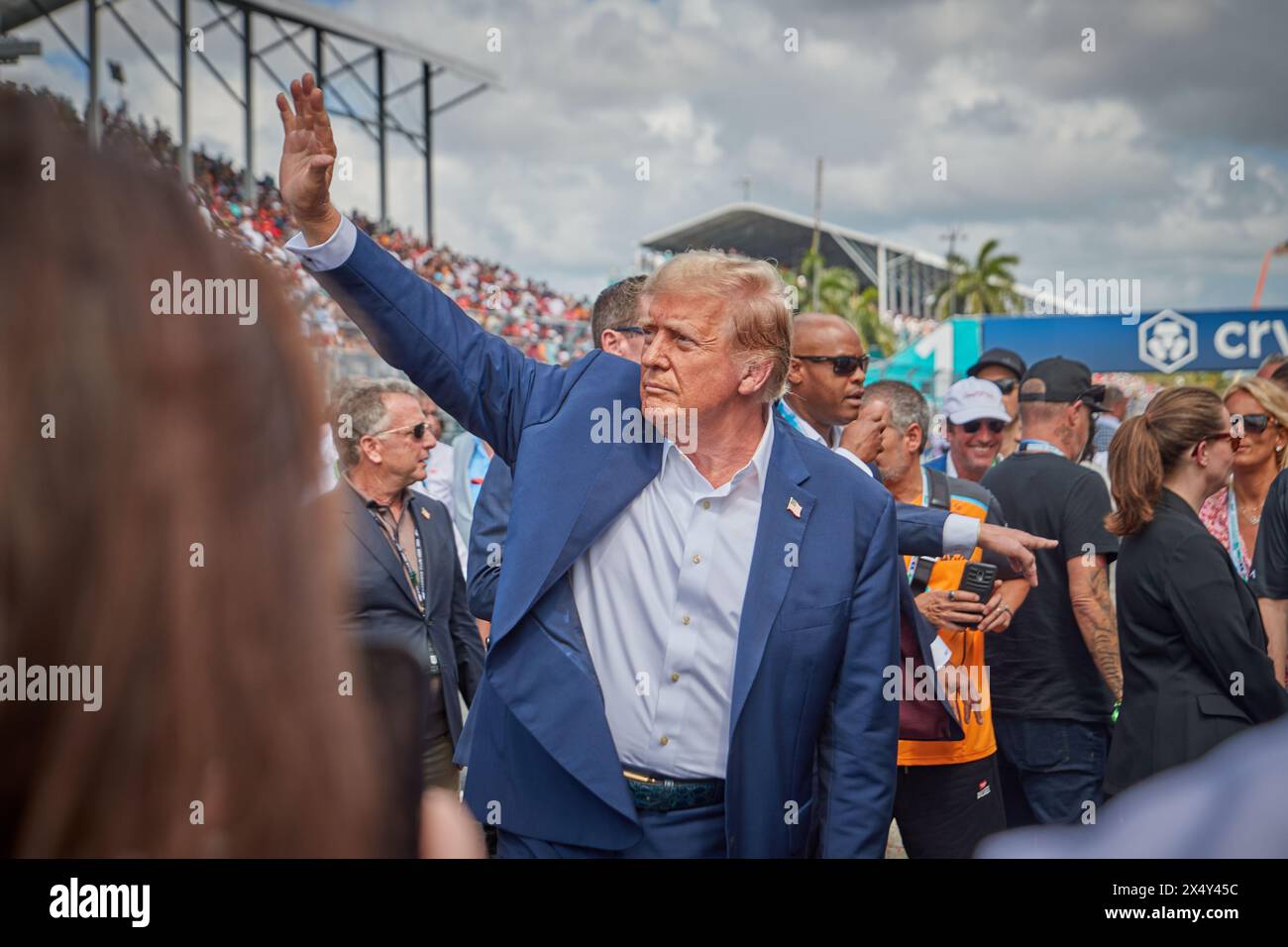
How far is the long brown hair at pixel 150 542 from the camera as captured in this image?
65cm

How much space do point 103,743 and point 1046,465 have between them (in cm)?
436

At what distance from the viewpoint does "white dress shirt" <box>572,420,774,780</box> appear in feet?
8.28

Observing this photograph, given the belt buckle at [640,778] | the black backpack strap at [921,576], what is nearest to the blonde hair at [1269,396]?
the black backpack strap at [921,576]

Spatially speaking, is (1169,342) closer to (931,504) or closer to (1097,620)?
(1097,620)

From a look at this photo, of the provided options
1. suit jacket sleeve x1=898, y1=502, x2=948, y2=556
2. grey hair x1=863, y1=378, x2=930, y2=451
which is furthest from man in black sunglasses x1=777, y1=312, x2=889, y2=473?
suit jacket sleeve x1=898, y1=502, x2=948, y2=556

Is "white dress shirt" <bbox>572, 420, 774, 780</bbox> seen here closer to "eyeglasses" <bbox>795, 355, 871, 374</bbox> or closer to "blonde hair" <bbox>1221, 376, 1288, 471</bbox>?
"eyeglasses" <bbox>795, 355, 871, 374</bbox>

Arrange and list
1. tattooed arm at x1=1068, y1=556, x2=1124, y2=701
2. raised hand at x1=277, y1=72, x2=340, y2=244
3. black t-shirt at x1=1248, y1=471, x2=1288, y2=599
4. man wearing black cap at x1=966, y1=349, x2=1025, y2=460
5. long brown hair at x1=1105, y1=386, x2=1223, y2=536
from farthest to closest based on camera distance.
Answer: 1. man wearing black cap at x1=966, y1=349, x2=1025, y2=460
2. black t-shirt at x1=1248, y1=471, x2=1288, y2=599
3. tattooed arm at x1=1068, y1=556, x2=1124, y2=701
4. long brown hair at x1=1105, y1=386, x2=1223, y2=536
5. raised hand at x1=277, y1=72, x2=340, y2=244

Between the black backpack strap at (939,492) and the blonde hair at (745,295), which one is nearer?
the blonde hair at (745,295)

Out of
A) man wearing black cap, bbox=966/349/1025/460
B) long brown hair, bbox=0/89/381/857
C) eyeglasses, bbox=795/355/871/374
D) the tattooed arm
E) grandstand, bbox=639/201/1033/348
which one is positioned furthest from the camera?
grandstand, bbox=639/201/1033/348

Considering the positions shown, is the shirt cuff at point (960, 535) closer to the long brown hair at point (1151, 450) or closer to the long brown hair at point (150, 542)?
the long brown hair at point (1151, 450)

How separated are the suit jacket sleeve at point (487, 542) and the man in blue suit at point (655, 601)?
2.57ft

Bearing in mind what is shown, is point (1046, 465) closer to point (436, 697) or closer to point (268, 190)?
point (436, 697)

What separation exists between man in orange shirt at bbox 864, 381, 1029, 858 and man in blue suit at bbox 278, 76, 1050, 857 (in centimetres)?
103
